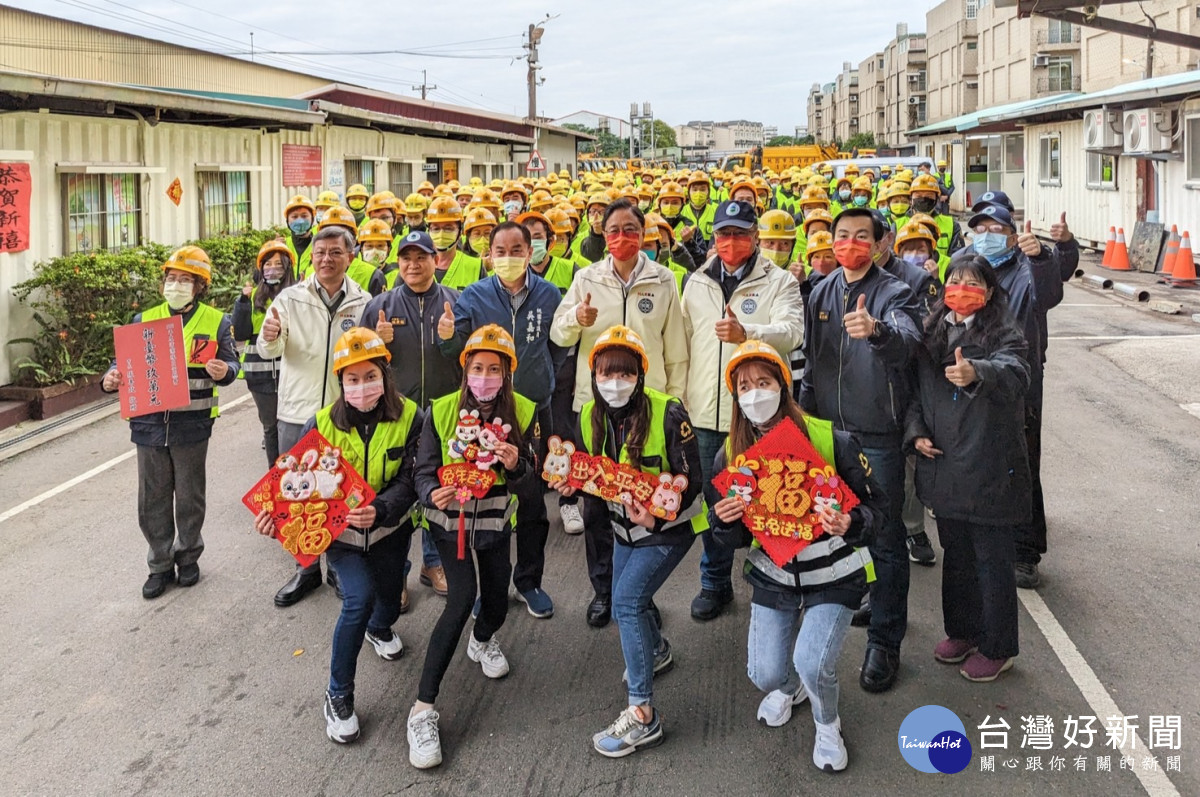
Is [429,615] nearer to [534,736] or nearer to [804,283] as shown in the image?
[534,736]

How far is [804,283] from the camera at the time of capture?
273 inches

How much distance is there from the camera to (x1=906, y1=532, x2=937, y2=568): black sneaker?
6.26 m

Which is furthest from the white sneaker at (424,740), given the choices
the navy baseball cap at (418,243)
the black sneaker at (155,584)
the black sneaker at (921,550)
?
the black sneaker at (921,550)

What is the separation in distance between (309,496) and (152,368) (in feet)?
6.66

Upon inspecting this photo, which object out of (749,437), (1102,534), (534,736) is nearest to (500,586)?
(534,736)

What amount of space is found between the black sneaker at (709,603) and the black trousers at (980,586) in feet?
3.87

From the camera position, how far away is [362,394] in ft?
14.6

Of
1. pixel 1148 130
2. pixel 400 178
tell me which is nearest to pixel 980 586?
pixel 1148 130

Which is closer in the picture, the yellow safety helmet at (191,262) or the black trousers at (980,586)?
the black trousers at (980,586)

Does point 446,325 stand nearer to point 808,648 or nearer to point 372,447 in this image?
point 372,447

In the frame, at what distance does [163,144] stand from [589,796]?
508 inches

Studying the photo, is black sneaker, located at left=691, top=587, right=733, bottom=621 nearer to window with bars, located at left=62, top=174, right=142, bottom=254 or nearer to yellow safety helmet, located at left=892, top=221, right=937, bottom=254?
yellow safety helmet, located at left=892, top=221, right=937, bottom=254

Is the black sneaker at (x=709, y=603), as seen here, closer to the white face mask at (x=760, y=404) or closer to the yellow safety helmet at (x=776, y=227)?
the white face mask at (x=760, y=404)

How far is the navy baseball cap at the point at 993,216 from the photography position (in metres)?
5.56
